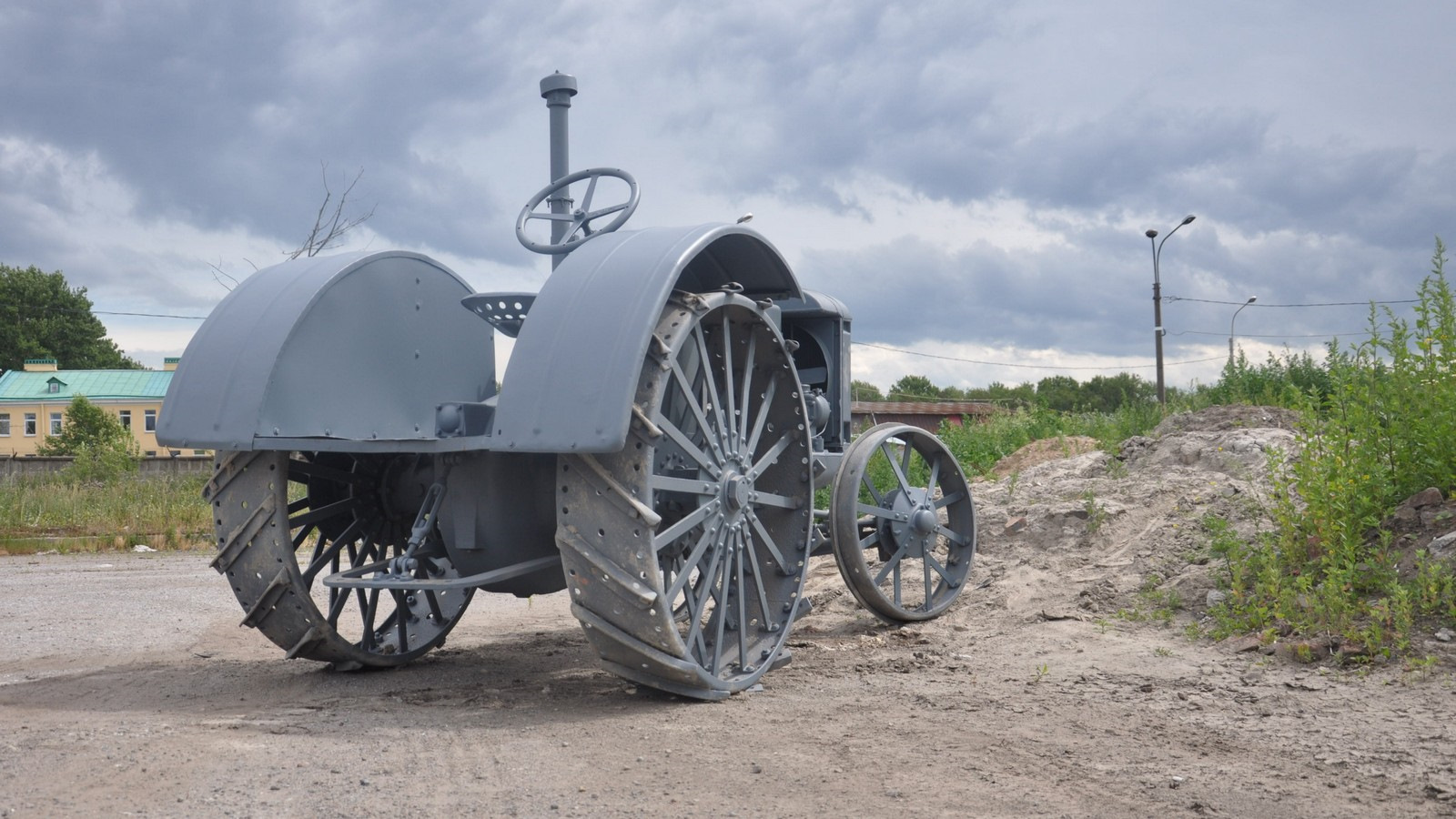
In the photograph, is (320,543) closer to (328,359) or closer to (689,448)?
(328,359)

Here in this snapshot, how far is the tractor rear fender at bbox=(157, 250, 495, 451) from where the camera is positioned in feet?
16.2

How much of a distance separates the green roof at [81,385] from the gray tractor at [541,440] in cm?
5275

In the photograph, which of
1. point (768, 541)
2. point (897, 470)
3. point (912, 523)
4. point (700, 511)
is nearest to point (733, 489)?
point (700, 511)

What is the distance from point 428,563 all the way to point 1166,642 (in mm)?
4040

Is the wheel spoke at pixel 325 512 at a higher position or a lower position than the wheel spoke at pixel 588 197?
lower

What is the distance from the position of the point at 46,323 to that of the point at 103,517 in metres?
43.7

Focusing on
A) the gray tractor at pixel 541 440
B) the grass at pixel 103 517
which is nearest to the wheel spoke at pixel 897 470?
the gray tractor at pixel 541 440

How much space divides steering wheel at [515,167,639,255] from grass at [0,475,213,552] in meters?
12.4

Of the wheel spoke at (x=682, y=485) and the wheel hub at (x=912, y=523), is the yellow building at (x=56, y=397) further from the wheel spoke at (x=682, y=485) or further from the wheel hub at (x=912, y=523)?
the wheel spoke at (x=682, y=485)

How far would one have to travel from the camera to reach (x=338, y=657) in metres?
5.87

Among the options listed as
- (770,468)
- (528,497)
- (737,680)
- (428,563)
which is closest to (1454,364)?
A: (770,468)

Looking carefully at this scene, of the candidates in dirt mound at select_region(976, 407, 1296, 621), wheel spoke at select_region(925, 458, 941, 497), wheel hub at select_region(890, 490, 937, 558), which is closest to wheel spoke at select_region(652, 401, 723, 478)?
wheel hub at select_region(890, 490, 937, 558)

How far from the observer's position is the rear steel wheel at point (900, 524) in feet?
22.6

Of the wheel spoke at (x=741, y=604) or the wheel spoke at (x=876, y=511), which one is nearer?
the wheel spoke at (x=741, y=604)
